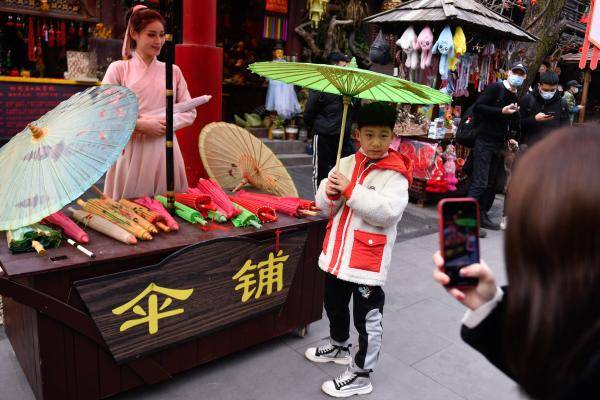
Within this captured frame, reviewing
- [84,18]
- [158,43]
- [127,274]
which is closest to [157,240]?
[127,274]

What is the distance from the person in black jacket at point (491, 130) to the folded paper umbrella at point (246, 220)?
4132 mm

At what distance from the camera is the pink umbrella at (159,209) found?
2.72 metres

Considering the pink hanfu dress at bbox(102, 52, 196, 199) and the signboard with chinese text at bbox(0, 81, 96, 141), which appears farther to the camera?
the signboard with chinese text at bbox(0, 81, 96, 141)

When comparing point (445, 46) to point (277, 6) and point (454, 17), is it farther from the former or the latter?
point (277, 6)

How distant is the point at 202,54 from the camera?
4.34 meters

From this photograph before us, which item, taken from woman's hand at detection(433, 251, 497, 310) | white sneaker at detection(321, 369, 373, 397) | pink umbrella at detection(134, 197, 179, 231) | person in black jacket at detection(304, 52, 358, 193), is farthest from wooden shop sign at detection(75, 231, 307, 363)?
person in black jacket at detection(304, 52, 358, 193)

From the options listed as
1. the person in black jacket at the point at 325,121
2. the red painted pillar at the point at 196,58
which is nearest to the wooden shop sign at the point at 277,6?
the person in black jacket at the point at 325,121

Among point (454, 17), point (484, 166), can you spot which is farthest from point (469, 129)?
point (454, 17)

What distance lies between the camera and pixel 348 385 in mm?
2830

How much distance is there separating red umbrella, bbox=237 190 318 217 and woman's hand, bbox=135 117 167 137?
671 millimetres

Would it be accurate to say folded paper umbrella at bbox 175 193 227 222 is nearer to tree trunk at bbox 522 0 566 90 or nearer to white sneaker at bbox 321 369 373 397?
white sneaker at bbox 321 369 373 397

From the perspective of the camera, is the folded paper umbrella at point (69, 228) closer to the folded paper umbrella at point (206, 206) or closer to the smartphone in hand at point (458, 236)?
the folded paper umbrella at point (206, 206)

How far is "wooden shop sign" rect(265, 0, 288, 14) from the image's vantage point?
9398 millimetres

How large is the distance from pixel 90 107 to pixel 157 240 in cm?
75
